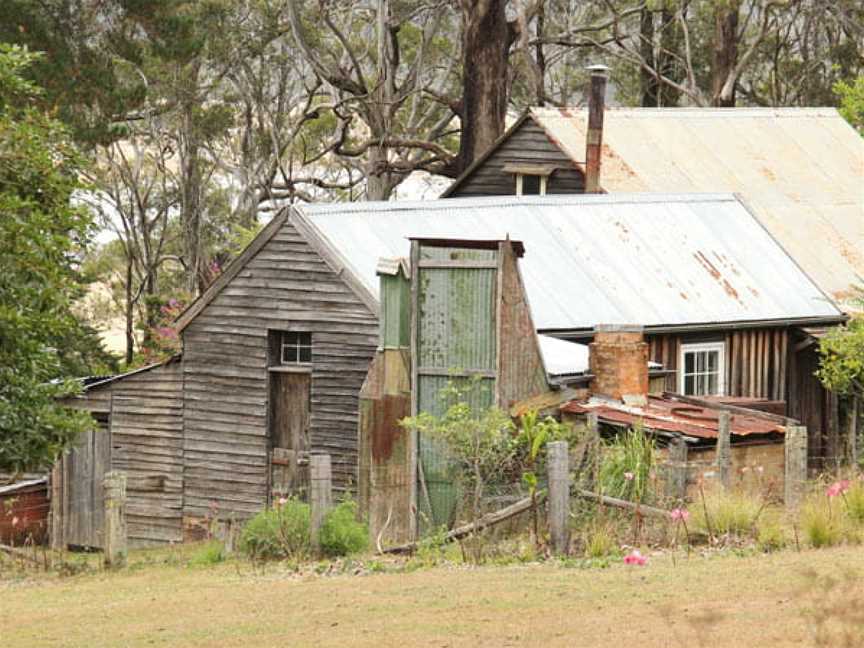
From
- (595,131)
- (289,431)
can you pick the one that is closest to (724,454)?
(289,431)

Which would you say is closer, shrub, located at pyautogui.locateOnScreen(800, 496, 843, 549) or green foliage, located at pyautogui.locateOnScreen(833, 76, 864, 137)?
shrub, located at pyautogui.locateOnScreen(800, 496, 843, 549)

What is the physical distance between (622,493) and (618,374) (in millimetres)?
5419

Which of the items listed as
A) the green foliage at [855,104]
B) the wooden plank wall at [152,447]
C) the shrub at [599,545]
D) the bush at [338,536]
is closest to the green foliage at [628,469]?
the shrub at [599,545]

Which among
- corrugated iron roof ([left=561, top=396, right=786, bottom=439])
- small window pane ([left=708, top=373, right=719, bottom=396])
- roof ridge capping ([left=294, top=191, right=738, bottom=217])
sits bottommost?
corrugated iron roof ([left=561, top=396, right=786, bottom=439])

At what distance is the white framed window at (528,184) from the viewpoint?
35500mm

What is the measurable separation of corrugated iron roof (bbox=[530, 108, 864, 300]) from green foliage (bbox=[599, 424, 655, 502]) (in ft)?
41.0

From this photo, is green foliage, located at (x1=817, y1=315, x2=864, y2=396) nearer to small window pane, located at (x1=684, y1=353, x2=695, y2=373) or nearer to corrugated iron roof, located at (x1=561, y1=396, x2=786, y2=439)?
small window pane, located at (x1=684, y1=353, x2=695, y2=373)

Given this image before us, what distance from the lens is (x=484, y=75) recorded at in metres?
40.8

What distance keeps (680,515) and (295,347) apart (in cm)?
1088

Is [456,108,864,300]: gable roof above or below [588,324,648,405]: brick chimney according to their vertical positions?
above

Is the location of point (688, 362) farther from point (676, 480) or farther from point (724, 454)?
point (676, 480)

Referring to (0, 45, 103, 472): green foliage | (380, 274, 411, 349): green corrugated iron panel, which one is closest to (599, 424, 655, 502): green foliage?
(380, 274, 411, 349): green corrugated iron panel

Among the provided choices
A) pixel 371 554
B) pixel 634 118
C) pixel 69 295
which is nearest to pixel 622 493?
pixel 371 554

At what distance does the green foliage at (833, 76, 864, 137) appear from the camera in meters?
37.2
